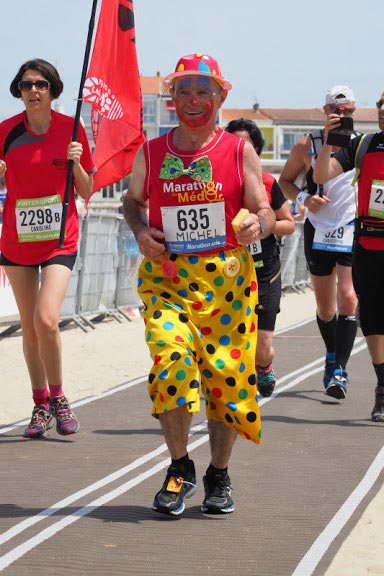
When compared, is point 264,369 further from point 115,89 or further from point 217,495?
point 217,495

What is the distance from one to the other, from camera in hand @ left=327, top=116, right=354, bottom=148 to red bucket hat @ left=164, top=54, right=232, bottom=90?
2612 millimetres

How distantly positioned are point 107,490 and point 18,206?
237cm

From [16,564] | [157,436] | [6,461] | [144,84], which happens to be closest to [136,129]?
[157,436]

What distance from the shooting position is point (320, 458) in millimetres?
8617

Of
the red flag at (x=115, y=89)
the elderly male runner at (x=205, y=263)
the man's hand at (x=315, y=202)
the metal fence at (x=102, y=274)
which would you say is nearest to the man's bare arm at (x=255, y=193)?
the elderly male runner at (x=205, y=263)

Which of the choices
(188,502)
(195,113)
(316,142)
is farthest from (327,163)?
(188,502)

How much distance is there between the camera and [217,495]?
6941mm

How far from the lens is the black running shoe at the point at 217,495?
693cm

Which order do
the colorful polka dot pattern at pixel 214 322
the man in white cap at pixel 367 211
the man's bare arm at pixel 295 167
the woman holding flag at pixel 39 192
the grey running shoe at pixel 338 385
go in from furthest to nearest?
the grey running shoe at pixel 338 385 < the man's bare arm at pixel 295 167 < the man in white cap at pixel 367 211 < the woman holding flag at pixel 39 192 < the colorful polka dot pattern at pixel 214 322

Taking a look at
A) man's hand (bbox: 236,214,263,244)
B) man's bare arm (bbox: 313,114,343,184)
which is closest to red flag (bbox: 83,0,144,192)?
man's bare arm (bbox: 313,114,343,184)

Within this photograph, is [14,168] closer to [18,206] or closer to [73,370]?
[18,206]

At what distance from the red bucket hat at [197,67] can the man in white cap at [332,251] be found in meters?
4.13

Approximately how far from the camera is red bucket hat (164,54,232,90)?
6828 mm

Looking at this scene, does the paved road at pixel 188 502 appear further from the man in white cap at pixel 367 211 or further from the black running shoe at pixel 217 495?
the man in white cap at pixel 367 211
